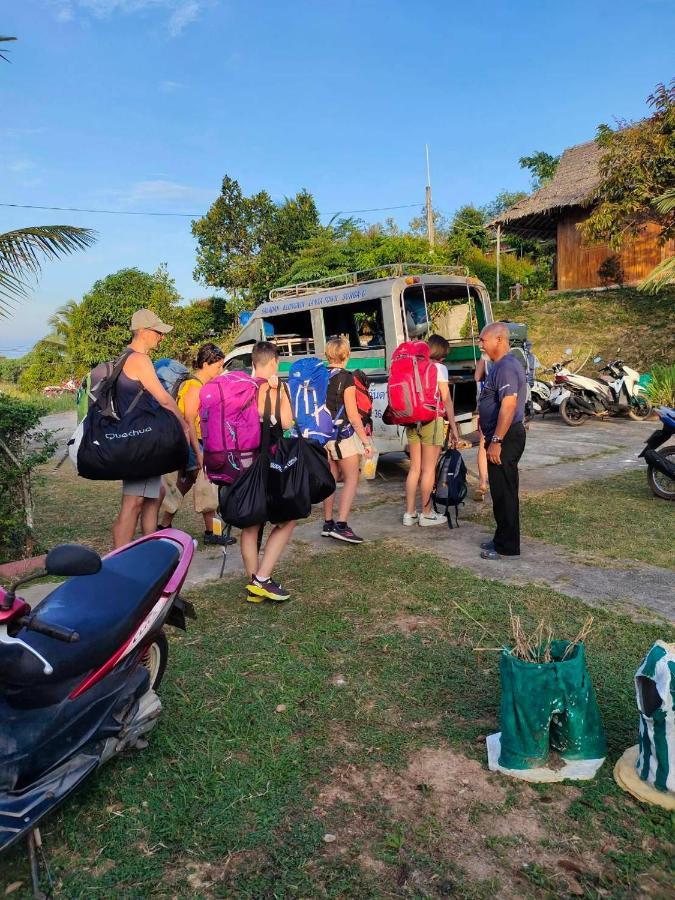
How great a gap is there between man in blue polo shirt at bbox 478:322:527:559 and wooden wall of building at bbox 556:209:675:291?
15.2 m

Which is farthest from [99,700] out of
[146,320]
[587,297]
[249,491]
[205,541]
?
[587,297]

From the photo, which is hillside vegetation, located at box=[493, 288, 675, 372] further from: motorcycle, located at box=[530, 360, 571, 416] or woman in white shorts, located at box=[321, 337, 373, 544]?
woman in white shorts, located at box=[321, 337, 373, 544]

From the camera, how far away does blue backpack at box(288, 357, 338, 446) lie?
5027 millimetres

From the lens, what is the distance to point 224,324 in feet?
85.9

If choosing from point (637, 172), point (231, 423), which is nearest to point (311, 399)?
point (231, 423)

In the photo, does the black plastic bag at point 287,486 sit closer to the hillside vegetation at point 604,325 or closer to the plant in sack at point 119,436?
the plant in sack at point 119,436

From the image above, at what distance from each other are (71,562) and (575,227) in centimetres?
2020

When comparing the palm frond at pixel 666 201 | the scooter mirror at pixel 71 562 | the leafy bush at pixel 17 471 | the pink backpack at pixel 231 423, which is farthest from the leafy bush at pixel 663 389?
the scooter mirror at pixel 71 562

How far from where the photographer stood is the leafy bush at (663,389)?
480 inches

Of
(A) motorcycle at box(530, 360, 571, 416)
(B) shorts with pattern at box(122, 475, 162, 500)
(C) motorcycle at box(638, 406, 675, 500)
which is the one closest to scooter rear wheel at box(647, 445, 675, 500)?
(C) motorcycle at box(638, 406, 675, 500)

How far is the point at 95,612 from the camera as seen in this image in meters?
2.35

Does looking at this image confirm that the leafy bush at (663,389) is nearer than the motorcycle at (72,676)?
No

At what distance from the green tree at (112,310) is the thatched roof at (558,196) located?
11712mm

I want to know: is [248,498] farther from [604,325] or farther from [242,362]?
[604,325]
